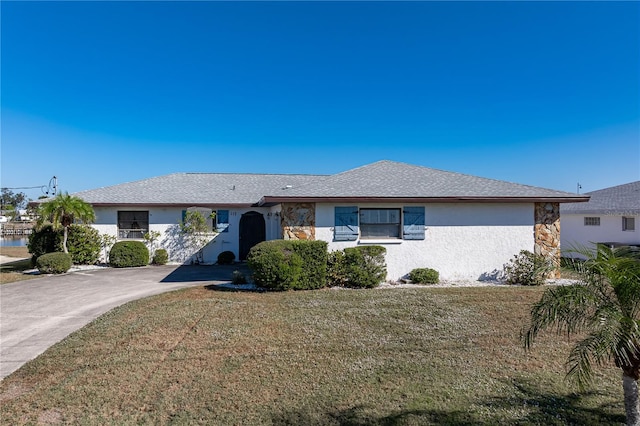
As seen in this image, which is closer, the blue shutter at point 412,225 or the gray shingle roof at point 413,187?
the gray shingle roof at point 413,187

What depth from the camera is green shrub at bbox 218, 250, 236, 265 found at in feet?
47.6

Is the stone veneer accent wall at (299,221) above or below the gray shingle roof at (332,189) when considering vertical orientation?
below

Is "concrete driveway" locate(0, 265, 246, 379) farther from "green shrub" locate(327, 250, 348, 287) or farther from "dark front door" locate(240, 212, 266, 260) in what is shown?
"green shrub" locate(327, 250, 348, 287)

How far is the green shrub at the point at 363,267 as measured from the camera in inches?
372

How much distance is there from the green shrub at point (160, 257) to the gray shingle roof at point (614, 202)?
20.2 m

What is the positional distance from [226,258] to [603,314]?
1365 cm

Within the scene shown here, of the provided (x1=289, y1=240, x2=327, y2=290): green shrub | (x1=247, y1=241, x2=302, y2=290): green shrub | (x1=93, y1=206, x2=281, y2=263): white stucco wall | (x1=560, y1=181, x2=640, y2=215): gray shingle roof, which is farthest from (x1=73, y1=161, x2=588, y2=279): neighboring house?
(x1=560, y1=181, x2=640, y2=215): gray shingle roof

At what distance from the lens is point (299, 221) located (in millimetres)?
10039

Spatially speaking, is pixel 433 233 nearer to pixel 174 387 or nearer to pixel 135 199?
pixel 174 387

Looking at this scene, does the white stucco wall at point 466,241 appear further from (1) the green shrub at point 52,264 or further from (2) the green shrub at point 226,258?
(1) the green shrub at point 52,264

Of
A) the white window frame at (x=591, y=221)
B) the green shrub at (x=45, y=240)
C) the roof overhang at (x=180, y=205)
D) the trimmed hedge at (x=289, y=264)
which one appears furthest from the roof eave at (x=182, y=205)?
the white window frame at (x=591, y=221)

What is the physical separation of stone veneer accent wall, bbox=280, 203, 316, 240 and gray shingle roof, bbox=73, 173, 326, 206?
520 cm

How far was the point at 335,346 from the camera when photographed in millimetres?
5211

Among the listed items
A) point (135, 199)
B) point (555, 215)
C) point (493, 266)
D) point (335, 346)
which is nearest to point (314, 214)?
point (335, 346)
